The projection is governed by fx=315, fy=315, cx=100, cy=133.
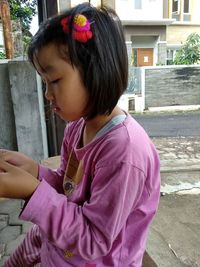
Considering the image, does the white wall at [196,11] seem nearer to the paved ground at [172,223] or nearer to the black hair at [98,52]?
the paved ground at [172,223]

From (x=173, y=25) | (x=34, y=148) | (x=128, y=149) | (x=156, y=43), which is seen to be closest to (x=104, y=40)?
(x=128, y=149)

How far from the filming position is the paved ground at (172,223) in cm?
193

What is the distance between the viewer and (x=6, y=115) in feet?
8.44

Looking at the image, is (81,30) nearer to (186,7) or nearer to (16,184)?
(16,184)

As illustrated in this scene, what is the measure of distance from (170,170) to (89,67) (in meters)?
3.31

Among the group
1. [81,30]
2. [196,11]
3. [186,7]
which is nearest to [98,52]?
[81,30]

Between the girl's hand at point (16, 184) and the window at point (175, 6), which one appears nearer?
the girl's hand at point (16, 184)

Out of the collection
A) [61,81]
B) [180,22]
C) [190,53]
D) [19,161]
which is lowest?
[19,161]

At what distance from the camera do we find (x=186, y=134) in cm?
723

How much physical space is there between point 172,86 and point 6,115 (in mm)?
10173

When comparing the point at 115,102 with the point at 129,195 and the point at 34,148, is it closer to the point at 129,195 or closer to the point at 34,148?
the point at 129,195

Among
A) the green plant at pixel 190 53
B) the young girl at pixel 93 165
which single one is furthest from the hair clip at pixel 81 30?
the green plant at pixel 190 53

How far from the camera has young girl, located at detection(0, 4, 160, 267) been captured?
27.4 inches

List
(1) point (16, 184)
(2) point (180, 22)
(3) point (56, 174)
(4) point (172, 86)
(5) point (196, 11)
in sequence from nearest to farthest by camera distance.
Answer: (1) point (16, 184)
(3) point (56, 174)
(4) point (172, 86)
(2) point (180, 22)
(5) point (196, 11)
